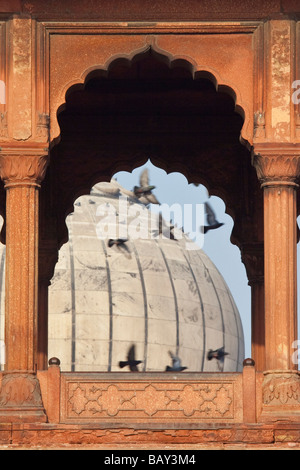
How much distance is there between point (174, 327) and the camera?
181ft

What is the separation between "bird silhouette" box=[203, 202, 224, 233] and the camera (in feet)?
101

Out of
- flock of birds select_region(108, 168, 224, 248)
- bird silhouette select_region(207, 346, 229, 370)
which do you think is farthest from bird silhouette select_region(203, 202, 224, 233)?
bird silhouette select_region(207, 346, 229, 370)

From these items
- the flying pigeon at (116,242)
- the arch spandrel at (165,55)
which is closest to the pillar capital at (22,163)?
the arch spandrel at (165,55)

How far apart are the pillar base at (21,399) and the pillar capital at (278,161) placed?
3.59 m

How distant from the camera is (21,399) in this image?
2158 centimetres

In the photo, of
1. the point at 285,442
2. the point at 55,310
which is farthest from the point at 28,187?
the point at 55,310

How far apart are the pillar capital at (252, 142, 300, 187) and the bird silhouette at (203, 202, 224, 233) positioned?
819 cm

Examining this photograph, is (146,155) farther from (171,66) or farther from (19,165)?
(19,165)

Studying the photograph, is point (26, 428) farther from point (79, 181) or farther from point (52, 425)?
point (79, 181)

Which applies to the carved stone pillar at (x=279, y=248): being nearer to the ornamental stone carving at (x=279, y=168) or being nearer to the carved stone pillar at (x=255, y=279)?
the ornamental stone carving at (x=279, y=168)

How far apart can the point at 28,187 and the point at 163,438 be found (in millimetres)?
3335

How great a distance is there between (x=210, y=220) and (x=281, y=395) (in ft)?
31.9

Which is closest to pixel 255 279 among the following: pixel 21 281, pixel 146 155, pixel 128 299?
pixel 146 155

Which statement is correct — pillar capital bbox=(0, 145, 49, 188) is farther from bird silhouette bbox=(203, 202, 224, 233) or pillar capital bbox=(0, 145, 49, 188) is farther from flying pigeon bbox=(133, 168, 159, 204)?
flying pigeon bbox=(133, 168, 159, 204)
